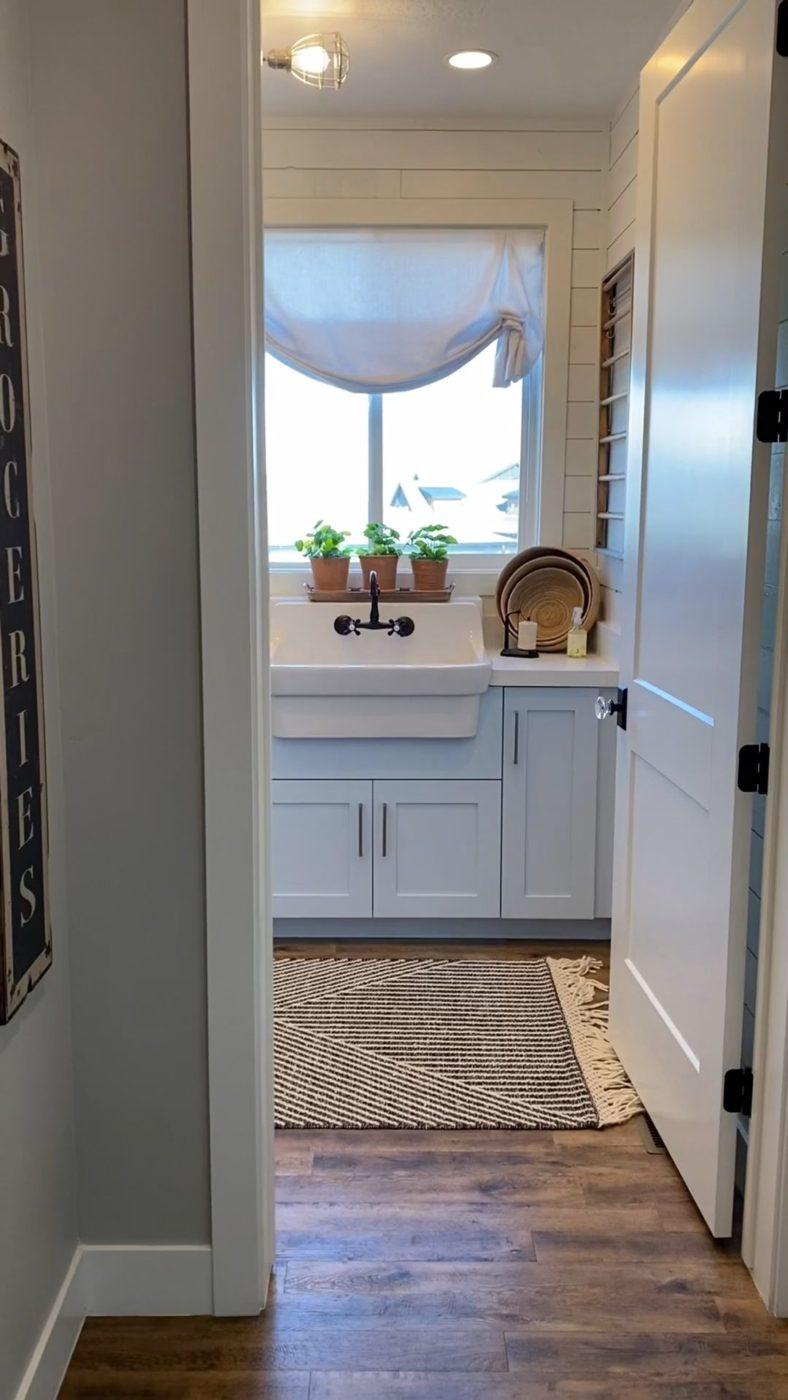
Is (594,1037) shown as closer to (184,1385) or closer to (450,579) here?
(184,1385)

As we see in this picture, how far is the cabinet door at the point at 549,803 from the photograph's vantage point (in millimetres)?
3414

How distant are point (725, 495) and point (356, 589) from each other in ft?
6.70

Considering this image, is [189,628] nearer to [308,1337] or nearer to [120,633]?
[120,633]

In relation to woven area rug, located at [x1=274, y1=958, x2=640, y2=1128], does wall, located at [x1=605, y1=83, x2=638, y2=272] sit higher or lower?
higher

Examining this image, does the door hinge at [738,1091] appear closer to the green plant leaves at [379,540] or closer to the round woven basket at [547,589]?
the round woven basket at [547,589]

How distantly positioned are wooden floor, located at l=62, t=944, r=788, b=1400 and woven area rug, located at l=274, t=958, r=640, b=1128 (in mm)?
135

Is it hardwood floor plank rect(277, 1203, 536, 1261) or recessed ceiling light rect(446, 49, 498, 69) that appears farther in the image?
recessed ceiling light rect(446, 49, 498, 69)

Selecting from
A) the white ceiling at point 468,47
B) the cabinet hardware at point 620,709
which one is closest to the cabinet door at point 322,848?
the cabinet hardware at point 620,709

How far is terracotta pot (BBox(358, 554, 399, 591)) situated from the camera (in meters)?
3.86

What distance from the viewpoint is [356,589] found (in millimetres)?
3912

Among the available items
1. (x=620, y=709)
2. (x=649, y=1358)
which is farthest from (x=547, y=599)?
(x=649, y=1358)

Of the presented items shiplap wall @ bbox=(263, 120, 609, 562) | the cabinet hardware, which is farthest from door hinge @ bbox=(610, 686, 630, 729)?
shiplap wall @ bbox=(263, 120, 609, 562)

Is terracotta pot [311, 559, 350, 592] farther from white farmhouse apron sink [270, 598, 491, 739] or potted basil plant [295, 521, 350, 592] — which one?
white farmhouse apron sink [270, 598, 491, 739]

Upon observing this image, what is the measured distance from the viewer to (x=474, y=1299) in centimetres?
195
